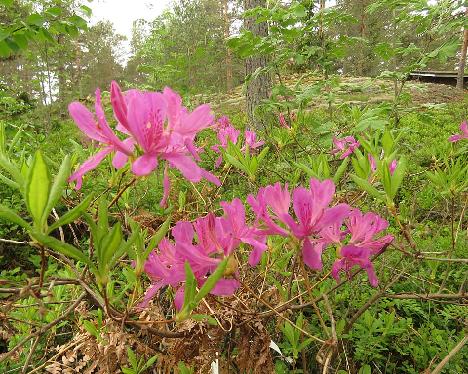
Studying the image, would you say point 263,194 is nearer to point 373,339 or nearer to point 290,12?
point 373,339

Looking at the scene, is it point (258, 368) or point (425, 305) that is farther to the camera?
point (425, 305)

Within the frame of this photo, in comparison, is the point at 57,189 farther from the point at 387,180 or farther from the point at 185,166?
the point at 387,180

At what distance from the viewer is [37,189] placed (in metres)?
0.49

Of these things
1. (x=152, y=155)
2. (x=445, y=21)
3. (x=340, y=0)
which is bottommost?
(x=152, y=155)

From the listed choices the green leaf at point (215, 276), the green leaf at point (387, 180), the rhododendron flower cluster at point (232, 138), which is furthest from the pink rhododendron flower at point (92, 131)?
the rhododendron flower cluster at point (232, 138)

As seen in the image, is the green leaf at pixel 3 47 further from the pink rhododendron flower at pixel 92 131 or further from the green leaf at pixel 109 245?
the green leaf at pixel 109 245

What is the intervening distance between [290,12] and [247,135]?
2.91 feet

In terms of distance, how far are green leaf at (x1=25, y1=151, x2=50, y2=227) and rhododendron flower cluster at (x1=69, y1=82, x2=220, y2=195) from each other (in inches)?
3.3

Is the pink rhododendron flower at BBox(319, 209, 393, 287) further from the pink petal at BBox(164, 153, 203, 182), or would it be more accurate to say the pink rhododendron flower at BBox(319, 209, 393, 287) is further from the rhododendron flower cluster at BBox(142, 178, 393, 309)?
the pink petal at BBox(164, 153, 203, 182)

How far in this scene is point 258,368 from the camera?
2.92ft

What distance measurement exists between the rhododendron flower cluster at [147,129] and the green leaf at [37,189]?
8 cm

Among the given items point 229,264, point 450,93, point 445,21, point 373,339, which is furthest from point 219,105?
point 229,264

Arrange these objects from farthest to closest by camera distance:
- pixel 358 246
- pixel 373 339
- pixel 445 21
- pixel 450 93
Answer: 1. pixel 450 93
2. pixel 445 21
3. pixel 373 339
4. pixel 358 246

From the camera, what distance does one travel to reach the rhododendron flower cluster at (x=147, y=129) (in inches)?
21.5
